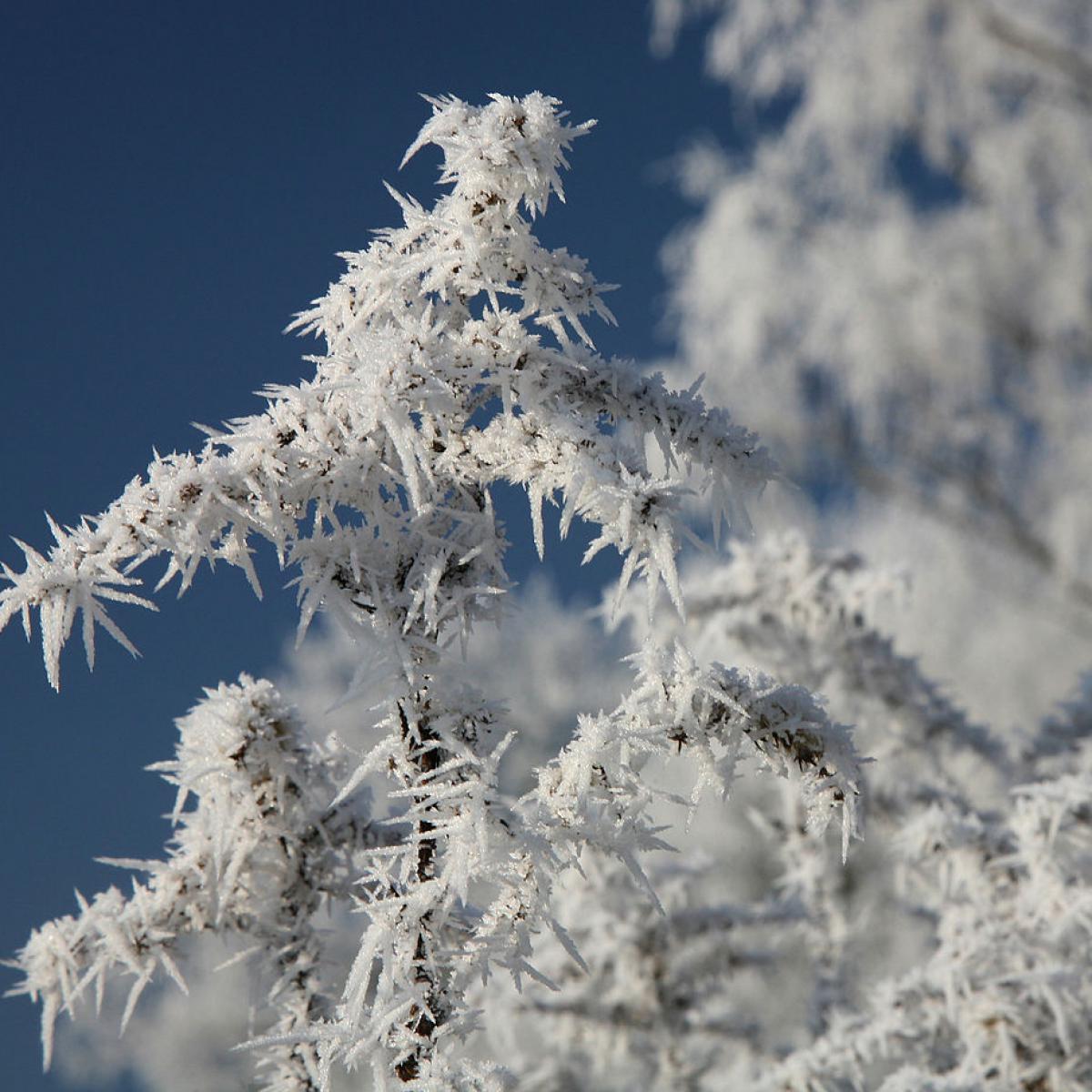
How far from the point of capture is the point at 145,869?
84.8 inches

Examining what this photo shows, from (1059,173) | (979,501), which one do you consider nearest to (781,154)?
(1059,173)

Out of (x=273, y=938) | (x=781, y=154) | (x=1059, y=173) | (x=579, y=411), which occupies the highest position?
(x=781, y=154)

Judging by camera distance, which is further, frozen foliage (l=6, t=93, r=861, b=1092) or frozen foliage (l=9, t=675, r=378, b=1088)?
frozen foliage (l=9, t=675, r=378, b=1088)

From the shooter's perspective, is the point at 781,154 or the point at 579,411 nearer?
the point at 579,411

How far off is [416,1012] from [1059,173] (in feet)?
38.9

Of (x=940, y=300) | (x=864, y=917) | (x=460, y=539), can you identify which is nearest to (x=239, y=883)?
(x=460, y=539)

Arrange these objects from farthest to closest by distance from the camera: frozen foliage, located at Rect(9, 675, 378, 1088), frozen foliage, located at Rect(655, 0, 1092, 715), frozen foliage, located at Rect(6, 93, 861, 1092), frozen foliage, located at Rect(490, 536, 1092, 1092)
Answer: frozen foliage, located at Rect(655, 0, 1092, 715) → frozen foliage, located at Rect(490, 536, 1092, 1092) → frozen foliage, located at Rect(9, 675, 378, 1088) → frozen foliage, located at Rect(6, 93, 861, 1092)

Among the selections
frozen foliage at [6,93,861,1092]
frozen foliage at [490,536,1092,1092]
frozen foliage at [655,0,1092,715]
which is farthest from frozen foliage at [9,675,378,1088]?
frozen foliage at [655,0,1092,715]

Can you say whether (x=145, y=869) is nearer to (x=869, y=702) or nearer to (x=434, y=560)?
(x=434, y=560)

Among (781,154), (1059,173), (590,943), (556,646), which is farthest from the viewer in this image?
(556,646)

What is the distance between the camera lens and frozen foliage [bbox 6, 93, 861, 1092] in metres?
1.57

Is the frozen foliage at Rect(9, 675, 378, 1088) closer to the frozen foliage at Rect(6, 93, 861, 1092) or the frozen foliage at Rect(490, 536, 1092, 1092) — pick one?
the frozen foliage at Rect(6, 93, 861, 1092)

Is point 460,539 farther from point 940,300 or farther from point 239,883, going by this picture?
point 940,300

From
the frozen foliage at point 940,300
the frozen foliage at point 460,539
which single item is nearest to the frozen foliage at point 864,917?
the frozen foliage at point 460,539
